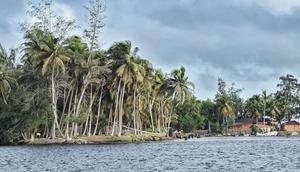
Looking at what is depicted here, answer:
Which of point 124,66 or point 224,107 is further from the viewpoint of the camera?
point 224,107

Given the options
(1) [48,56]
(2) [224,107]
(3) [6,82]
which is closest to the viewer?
(1) [48,56]

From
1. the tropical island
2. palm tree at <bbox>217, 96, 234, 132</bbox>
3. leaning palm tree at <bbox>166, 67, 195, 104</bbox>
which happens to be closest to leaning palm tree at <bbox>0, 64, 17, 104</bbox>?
the tropical island

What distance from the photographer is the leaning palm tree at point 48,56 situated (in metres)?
72.6

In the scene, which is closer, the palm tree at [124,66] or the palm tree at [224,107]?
the palm tree at [124,66]

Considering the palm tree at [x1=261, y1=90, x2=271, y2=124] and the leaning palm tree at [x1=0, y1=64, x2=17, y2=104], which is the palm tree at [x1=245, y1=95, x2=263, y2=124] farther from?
the leaning palm tree at [x1=0, y1=64, x2=17, y2=104]

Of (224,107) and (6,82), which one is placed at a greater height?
(224,107)

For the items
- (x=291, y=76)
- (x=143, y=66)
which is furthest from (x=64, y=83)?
(x=291, y=76)

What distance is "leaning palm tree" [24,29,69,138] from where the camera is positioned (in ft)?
238

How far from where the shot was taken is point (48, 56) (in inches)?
2884

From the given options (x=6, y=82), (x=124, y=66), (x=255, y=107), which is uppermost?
(x=255, y=107)

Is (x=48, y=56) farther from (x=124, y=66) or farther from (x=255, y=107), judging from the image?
(x=255, y=107)

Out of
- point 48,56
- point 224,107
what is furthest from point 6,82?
point 224,107

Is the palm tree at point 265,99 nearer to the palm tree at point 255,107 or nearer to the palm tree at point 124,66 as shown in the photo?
the palm tree at point 255,107

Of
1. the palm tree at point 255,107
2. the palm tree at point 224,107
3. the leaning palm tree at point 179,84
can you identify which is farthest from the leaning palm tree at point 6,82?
the palm tree at point 255,107
